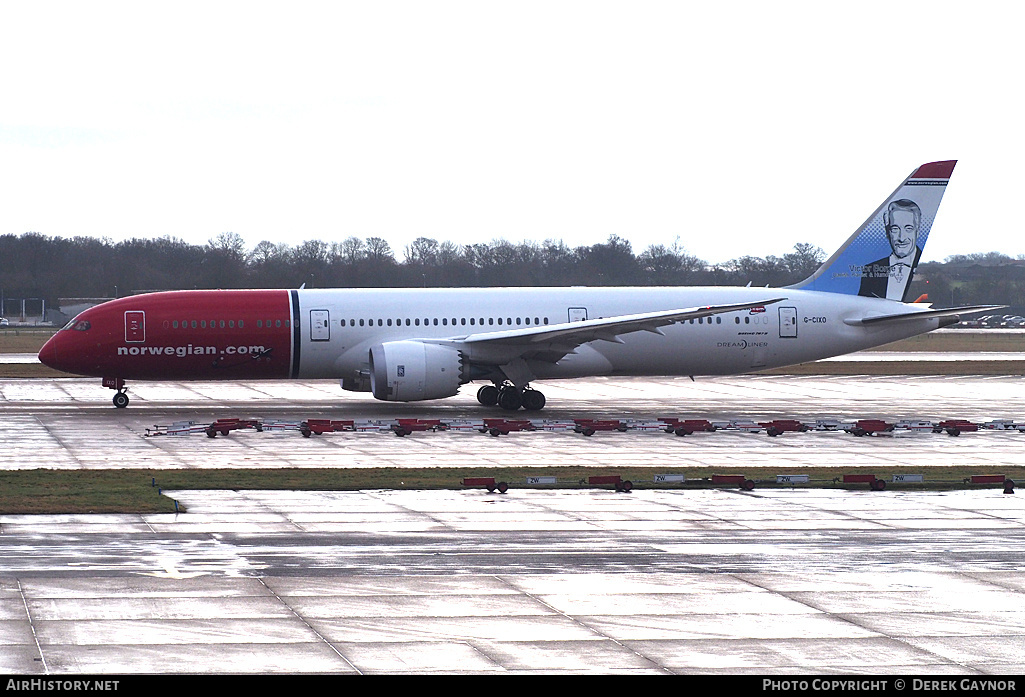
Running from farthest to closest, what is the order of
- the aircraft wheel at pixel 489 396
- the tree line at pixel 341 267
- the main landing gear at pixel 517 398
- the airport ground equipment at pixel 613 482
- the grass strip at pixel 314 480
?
the tree line at pixel 341 267 < the aircraft wheel at pixel 489 396 < the main landing gear at pixel 517 398 < the airport ground equipment at pixel 613 482 < the grass strip at pixel 314 480

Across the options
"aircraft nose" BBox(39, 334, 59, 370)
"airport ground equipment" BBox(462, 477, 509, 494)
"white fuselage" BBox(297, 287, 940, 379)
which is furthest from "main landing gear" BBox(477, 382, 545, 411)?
"airport ground equipment" BBox(462, 477, 509, 494)

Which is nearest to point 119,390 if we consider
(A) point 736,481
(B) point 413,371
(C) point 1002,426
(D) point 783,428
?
(B) point 413,371

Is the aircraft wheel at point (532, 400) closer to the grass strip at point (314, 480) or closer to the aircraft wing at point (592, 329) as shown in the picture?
the aircraft wing at point (592, 329)

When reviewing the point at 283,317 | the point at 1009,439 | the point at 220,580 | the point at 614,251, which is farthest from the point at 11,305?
the point at 220,580

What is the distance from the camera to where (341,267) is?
81.4 meters

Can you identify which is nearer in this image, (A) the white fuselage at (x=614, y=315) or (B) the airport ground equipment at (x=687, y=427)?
(B) the airport ground equipment at (x=687, y=427)

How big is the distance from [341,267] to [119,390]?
43.9m

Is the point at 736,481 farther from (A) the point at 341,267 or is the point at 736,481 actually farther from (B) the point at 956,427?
(A) the point at 341,267

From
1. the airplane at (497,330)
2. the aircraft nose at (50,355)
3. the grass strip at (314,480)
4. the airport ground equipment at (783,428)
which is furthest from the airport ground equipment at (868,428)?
the aircraft nose at (50,355)

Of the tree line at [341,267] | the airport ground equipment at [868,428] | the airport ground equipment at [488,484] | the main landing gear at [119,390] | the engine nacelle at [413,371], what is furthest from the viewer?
the tree line at [341,267]

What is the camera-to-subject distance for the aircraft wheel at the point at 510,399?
3647cm

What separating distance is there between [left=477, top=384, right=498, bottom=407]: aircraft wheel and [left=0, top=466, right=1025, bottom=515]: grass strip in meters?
13.9

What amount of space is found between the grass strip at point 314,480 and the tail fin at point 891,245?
1695cm

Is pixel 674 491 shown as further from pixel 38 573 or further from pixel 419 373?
pixel 419 373
